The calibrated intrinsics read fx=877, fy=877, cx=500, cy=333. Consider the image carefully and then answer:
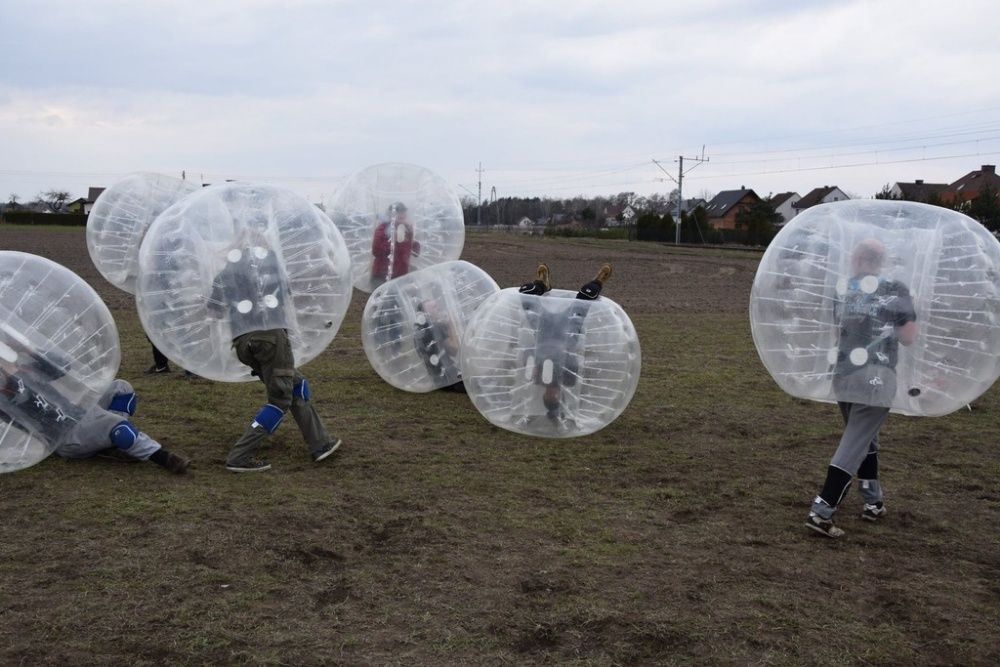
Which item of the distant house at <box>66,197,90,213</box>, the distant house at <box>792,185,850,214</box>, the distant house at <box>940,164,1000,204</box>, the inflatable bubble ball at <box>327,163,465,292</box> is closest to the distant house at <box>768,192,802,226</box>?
the distant house at <box>792,185,850,214</box>

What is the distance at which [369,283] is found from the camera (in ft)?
29.3

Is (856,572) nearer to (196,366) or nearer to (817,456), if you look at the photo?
(817,456)

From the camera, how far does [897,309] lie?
4.64 m

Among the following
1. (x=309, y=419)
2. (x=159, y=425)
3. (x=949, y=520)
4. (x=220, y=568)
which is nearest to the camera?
(x=220, y=568)

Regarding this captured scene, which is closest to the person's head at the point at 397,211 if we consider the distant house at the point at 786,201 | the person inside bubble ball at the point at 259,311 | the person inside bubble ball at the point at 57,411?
the person inside bubble ball at the point at 259,311

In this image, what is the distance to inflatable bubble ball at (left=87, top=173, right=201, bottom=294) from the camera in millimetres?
8625

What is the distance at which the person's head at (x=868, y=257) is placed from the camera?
4.70 meters

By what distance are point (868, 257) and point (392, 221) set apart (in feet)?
17.0

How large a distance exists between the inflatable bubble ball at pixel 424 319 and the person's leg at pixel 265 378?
2099 mm

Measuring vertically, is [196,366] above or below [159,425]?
above

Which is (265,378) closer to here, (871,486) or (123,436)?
(123,436)

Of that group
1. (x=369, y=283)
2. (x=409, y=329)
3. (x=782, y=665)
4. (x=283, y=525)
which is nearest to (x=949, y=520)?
(x=782, y=665)

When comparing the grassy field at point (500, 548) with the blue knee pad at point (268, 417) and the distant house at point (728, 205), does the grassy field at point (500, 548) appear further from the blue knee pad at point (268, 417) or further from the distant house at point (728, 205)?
the distant house at point (728, 205)

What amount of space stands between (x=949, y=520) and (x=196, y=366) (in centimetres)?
481
